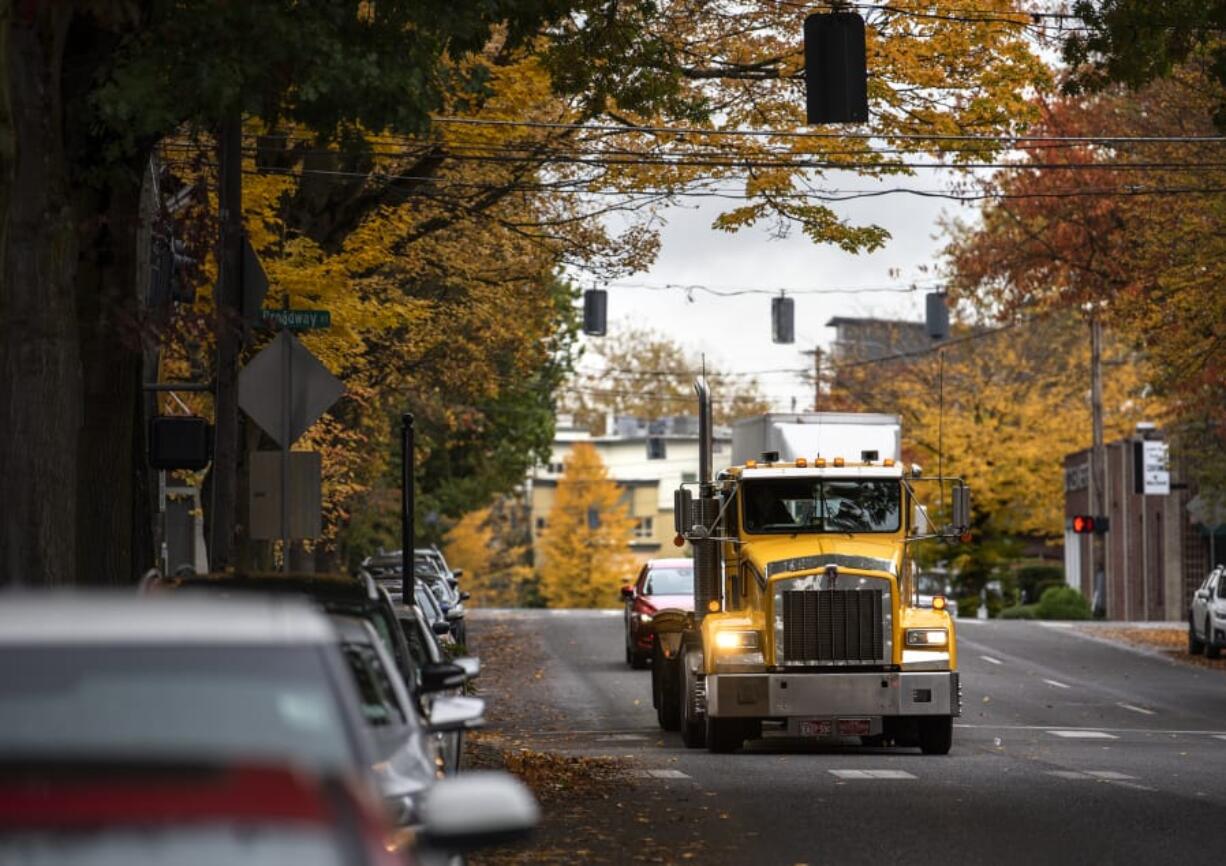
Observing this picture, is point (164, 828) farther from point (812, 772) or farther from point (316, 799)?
point (812, 772)

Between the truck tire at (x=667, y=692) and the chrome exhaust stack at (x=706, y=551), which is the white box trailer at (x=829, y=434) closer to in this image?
the truck tire at (x=667, y=692)

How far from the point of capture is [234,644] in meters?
5.91

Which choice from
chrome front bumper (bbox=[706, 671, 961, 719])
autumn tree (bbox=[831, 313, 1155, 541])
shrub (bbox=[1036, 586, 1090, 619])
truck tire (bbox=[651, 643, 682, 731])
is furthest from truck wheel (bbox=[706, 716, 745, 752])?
autumn tree (bbox=[831, 313, 1155, 541])

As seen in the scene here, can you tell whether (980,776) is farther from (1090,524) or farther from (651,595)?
(1090,524)

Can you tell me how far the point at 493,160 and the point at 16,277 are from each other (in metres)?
15.8

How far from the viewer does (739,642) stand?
2169cm

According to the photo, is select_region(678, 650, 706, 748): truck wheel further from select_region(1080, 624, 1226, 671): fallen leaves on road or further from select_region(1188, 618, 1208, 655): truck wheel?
select_region(1188, 618, 1208, 655): truck wheel

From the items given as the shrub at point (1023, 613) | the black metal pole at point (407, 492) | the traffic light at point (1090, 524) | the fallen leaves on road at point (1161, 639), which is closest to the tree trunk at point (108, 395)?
the black metal pole at point (407, 492)

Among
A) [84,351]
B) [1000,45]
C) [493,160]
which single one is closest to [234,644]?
[84,351]

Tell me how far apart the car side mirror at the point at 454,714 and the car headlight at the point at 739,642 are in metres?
12.4

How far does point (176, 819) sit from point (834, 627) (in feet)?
56.2

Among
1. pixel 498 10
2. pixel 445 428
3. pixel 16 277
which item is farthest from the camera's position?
pixel 445 428

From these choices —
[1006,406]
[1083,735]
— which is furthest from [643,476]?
[1083,735]

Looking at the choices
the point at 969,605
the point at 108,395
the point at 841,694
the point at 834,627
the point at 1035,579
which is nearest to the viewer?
the point at 108,395
